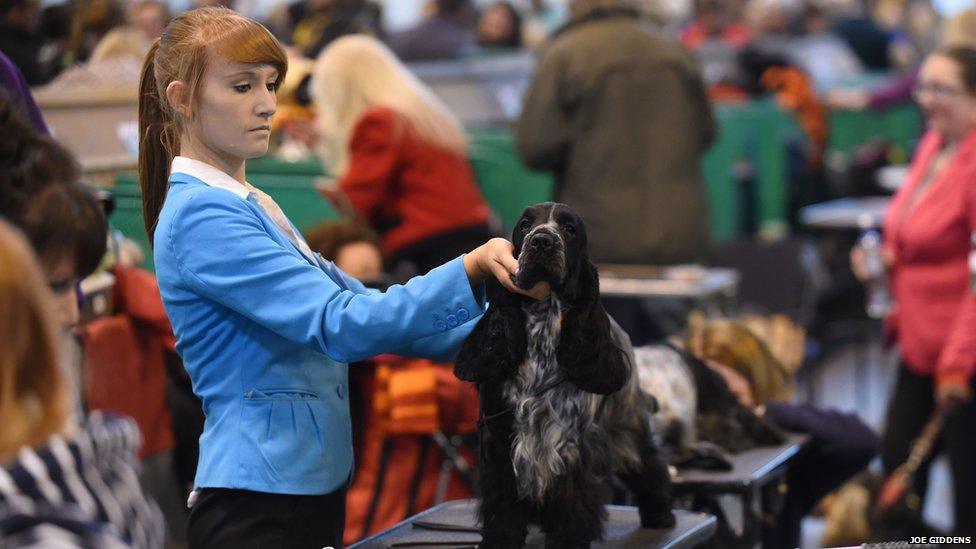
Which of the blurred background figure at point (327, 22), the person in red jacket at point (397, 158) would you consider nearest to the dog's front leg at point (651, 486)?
the person in red jacket at point (397, 158)

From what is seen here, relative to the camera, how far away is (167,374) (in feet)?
13.3

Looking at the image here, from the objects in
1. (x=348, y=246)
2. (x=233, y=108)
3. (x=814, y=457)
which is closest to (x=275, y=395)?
(x=233, y=108)

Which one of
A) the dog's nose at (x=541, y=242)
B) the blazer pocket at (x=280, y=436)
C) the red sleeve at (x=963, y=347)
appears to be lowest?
the red sleeve at (x=963, y=347)

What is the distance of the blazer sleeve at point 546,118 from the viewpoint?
18.1ft

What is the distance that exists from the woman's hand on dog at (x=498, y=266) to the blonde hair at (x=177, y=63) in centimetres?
47

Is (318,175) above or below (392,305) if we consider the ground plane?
below

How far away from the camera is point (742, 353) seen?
3.69 metres

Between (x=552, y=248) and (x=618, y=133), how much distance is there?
132 inches

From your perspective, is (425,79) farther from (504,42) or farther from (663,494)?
(663,494)

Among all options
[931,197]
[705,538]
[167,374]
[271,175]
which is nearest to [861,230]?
[931,197]

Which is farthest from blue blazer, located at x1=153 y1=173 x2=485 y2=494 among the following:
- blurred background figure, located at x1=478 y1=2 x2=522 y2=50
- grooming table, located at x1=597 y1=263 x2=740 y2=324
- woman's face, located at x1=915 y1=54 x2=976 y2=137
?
blurred background figure, located at x1=478 y1=2 x2=522 y2=50

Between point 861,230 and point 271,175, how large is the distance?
3.30 metres

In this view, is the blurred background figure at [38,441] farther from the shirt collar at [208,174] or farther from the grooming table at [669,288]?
the grooming table at [669,288]

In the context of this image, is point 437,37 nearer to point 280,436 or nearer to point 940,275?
point 940,275
